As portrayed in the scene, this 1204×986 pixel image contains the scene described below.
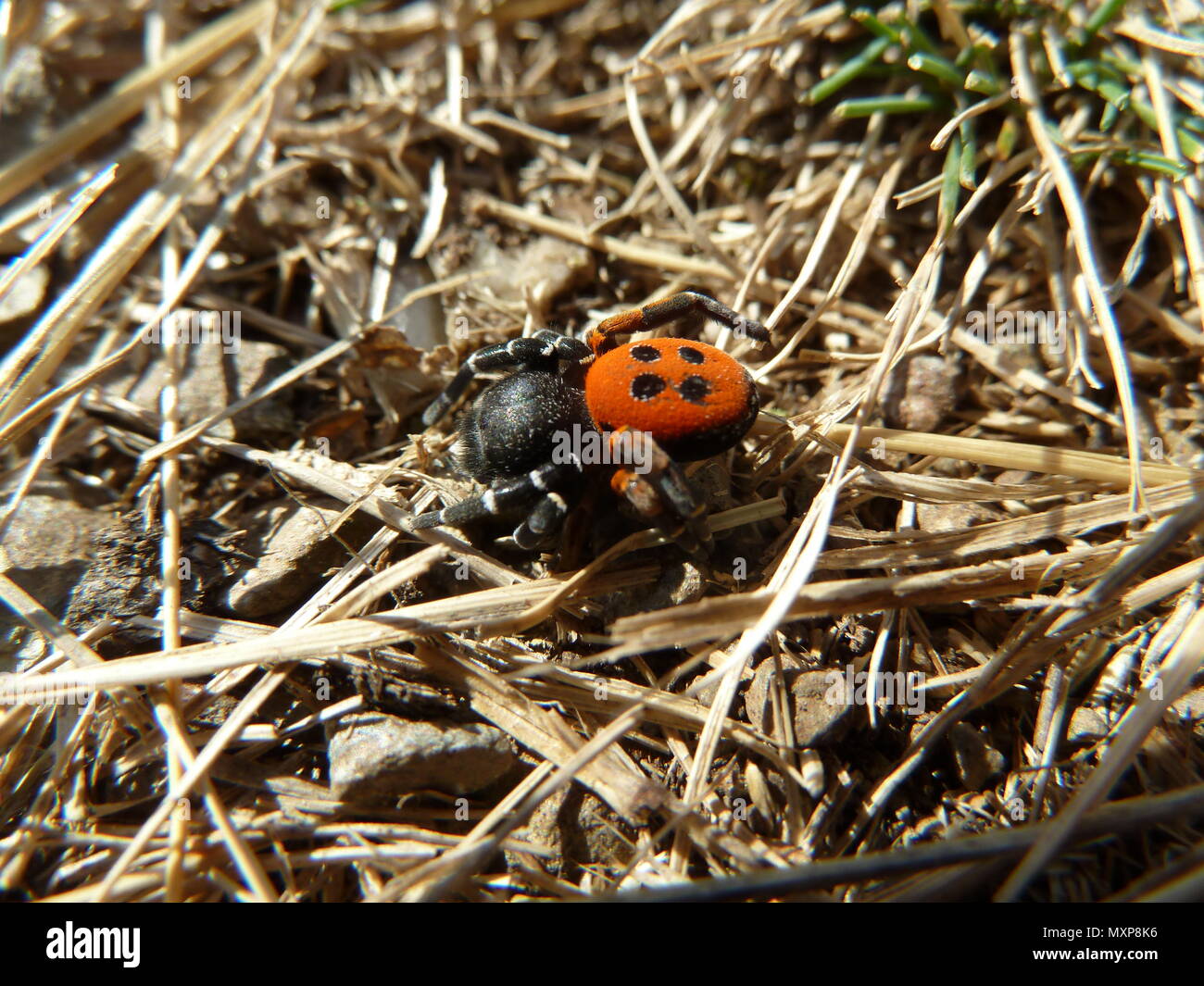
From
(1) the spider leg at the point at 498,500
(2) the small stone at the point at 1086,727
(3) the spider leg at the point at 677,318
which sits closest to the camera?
(2) the small stone at the point at 1086,727

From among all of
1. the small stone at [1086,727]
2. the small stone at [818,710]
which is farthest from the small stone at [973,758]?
the small stone at [818,710]

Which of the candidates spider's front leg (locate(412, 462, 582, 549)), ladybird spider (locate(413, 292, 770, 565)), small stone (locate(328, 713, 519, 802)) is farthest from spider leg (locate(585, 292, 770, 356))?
small stone (locate(328, 713, 519, 802))

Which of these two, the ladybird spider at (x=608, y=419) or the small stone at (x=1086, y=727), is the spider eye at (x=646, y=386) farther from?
the small stone at (x=1086, y=727)

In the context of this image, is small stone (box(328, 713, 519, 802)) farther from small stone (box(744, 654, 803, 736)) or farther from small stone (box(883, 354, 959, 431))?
small stone (box(883, 354, 959, 431))

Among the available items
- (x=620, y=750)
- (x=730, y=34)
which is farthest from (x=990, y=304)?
(x=620, y=750)

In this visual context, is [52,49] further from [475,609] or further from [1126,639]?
[1126,639]

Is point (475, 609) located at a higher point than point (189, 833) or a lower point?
higher
